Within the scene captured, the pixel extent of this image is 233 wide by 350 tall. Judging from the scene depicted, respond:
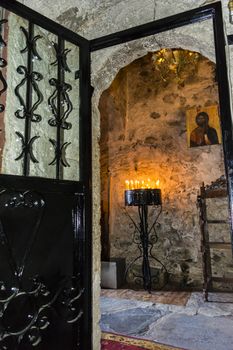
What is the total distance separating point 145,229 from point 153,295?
0.72 meters

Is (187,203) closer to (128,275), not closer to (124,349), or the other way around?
(128,275)

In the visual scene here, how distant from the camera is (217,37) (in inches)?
37.3

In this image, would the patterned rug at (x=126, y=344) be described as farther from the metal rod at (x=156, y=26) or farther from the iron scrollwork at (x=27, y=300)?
the metal rod at (x=156, y=26)

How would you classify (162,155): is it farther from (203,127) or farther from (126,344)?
(126,344)

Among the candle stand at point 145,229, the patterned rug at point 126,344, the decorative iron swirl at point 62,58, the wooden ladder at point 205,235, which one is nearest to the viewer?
the decorative iron swirl at point 62,58

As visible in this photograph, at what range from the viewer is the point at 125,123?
12.6 ft

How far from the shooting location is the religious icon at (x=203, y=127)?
3.30 meters

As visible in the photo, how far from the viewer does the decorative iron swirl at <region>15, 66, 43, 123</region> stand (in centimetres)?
97

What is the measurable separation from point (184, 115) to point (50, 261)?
2986mm

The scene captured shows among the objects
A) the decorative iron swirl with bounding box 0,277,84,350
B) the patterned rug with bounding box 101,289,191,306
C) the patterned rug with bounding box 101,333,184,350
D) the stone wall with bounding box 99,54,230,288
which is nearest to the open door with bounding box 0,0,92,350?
the decorative iron swirl with bounding box 0,277,84,350

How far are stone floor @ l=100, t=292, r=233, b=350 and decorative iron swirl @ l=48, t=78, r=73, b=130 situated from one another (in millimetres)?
1486

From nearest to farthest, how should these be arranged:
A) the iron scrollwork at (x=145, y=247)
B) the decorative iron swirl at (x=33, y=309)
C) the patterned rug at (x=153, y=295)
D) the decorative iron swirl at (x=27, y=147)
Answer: the decorative iron swirl at (x=33, y=309) → the decorative iron swirl at (x=27, y=147) → the patterned rug at (x=153, y=295) → the iron scrollwork at (x=145, y=247)

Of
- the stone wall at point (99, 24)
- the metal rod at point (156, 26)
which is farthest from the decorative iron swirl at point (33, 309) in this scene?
the metal rod at point (156, 26)

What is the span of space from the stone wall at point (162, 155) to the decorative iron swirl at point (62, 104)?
2442 millimetres
